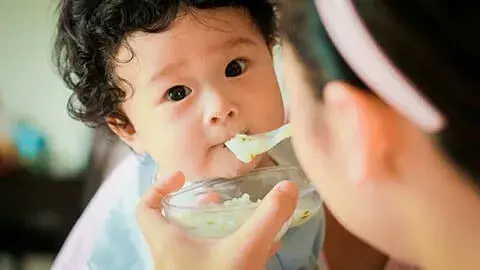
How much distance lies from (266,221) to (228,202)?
0.15m

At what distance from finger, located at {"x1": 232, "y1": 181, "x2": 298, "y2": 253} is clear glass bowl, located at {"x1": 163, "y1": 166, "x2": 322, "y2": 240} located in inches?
3.2

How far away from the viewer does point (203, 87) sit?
0.82 metres

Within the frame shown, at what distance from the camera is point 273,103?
0.85 meters

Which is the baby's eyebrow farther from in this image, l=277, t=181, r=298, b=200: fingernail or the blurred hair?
the blurred hair

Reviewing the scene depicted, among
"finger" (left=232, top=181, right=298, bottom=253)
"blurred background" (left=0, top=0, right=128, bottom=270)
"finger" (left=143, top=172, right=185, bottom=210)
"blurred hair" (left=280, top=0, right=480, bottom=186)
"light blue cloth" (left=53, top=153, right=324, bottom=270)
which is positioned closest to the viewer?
"blurred hair" (left=280, top=0, right=480, bottom=186)

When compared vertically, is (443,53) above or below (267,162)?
above

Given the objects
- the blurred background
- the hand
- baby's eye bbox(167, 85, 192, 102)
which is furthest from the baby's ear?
the blurred background

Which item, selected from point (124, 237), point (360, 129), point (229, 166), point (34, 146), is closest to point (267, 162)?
point (229, 166)

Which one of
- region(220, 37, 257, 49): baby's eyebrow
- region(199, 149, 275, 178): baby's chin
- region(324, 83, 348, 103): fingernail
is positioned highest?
region(324, 83, 348, 103): fingernail

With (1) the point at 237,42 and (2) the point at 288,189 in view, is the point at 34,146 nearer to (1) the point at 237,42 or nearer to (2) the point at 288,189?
(1) the point at 237,42

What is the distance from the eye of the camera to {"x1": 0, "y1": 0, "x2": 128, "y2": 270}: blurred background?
198cm

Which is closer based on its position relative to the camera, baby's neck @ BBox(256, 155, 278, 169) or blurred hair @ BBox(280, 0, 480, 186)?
blurred hair @ BBox(280, 0, 480, 186)

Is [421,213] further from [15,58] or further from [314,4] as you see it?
[15,58]

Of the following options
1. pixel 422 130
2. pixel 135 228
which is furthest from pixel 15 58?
pixel 422 130
